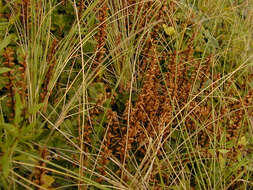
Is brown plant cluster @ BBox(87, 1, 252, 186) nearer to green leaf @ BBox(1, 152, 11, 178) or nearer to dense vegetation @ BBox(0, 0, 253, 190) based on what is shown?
dense vegetation @ BBox(0, 0, 253, 190)

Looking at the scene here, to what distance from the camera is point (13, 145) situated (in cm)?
99

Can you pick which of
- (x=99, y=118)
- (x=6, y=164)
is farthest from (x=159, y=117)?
(x=6, y=164)

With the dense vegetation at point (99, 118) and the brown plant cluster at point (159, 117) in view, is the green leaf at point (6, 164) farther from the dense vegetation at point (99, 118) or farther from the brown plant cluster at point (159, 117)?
the brown plant cluster at point (159, 117)

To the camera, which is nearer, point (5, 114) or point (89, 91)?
point (5, 114)

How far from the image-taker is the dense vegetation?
1105 millimetres

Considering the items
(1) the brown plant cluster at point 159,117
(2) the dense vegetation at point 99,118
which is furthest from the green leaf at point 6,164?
(1) the brown plant cluster at point 159,117

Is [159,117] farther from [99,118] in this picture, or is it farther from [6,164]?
[6,164]

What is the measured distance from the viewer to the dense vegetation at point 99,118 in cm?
111

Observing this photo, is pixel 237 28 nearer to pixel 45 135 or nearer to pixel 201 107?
pixel 201 107

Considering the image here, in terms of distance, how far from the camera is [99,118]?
Result: 1384 mm

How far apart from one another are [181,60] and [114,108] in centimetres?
46

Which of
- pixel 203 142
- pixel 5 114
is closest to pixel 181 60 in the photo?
pixel 203 142

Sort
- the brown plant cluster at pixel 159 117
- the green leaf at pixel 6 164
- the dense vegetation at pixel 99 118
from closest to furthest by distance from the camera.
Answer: the green leaf at pixel 6 164 → the dense vegetation at pixel 99 118 → the brown plant cluster at pixel 159 117

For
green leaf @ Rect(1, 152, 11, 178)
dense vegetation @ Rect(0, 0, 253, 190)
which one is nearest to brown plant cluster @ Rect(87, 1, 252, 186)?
dense vegetation @ Rect(0, 0, 253, 190)
